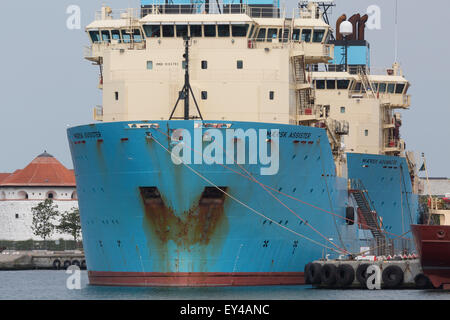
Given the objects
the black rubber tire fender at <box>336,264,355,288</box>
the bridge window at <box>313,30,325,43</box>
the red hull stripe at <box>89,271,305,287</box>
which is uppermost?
the bridge window at <box>313,30,325,43</box>

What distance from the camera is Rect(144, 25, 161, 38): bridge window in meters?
52.6

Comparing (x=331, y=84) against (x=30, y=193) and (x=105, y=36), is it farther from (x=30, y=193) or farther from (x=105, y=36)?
(x=30, y=193)

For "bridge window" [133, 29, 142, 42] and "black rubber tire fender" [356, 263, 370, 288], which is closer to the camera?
"black rubber tire fender" [356, 263, 370, 288]

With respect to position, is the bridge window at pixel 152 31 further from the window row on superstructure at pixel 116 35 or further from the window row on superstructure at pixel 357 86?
the window row on superstructure at pixel 357 86

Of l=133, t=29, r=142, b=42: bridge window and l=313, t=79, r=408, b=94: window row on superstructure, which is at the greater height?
l=133, t=29, r=142, b=42: bridge window

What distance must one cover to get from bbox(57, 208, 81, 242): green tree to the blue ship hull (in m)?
63.8

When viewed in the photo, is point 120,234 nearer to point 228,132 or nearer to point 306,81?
point 228,132

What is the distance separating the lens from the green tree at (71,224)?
375ft

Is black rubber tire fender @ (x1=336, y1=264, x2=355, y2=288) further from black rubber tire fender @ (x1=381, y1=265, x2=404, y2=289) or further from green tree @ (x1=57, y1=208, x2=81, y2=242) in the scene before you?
green tree @ (x1=57, y1=208, x2=81, y2=242)

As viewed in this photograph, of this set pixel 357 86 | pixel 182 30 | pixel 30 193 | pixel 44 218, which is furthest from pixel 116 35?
pixel 30 193

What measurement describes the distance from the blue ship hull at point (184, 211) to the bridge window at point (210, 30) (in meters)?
6.11

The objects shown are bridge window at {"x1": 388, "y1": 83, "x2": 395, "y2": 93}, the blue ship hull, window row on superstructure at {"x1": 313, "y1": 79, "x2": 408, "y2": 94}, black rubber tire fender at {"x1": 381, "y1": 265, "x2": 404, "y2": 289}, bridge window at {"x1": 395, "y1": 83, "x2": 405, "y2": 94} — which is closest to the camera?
the blue ship hull

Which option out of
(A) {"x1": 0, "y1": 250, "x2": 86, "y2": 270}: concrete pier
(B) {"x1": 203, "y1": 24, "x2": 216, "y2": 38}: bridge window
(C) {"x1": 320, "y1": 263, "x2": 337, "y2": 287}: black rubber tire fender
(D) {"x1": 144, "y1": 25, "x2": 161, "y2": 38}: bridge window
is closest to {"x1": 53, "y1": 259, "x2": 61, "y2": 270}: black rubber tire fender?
(A) {"x1": 0, "y1": 250, "x2": 86, "y2": 270}: concrete pier

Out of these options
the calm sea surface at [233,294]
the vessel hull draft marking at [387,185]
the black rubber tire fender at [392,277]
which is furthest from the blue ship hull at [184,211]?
the vessel hull draft marking at [387,185]
